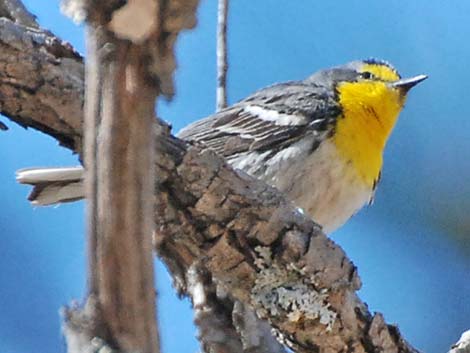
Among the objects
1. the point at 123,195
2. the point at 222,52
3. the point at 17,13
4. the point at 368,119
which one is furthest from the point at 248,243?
the point at 368,119

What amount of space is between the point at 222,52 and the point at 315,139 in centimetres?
68

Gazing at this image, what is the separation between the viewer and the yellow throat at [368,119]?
225cm

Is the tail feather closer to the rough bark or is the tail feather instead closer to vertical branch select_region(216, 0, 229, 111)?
vertical branch select_region(216, 0, 229, 111)

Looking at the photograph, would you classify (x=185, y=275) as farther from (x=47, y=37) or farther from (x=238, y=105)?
(x=238, y=105)

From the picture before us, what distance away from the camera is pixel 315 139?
2.21 meters

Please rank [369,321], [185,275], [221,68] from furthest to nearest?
[221,68] → [185,275] → [369,321]

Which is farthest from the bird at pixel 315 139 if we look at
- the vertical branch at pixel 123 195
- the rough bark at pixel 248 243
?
the vertical branch at pixel 123 195

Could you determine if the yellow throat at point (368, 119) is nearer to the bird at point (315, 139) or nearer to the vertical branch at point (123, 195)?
the bird at point (315, 139)

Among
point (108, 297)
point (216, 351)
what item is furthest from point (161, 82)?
point (216, 351)

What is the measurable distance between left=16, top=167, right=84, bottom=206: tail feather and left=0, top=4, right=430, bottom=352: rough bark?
46 cm

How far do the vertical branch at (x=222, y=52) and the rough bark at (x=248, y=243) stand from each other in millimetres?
359

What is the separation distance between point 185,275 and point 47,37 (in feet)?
1.40

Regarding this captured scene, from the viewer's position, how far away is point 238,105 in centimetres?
251

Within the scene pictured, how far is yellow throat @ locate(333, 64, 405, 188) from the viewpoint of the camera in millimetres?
2246
